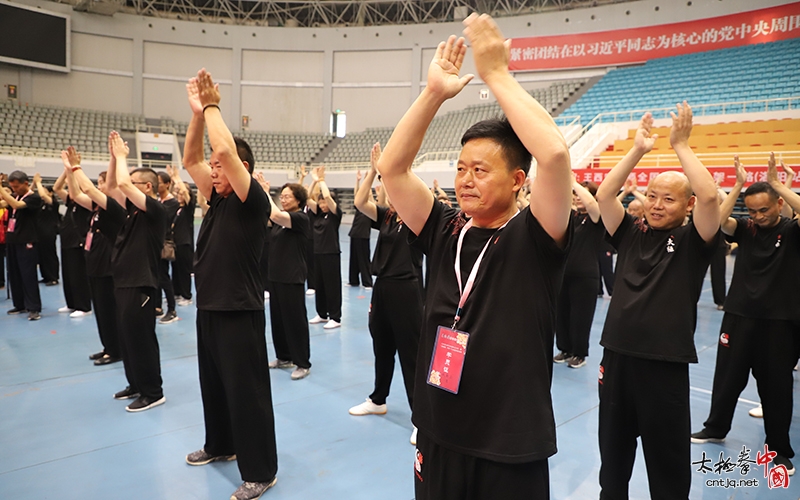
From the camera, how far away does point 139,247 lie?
4.33 meters

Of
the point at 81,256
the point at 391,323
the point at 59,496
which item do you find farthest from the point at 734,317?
the point at 81,256

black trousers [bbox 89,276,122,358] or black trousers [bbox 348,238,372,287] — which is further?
black trousers [bbox 348,238,372,287]

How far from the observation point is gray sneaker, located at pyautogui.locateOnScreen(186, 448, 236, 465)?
11.1ft

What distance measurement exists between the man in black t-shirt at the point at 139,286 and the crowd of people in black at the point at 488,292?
0.7 inches

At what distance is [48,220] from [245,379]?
7407 mm

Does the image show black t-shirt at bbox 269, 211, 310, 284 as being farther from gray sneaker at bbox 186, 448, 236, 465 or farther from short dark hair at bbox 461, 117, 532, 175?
short dark hair at bbox 461, 117, 532, 175

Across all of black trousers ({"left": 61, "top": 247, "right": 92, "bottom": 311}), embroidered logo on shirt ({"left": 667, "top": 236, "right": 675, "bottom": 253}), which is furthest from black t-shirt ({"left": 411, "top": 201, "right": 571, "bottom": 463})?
black trousers ({"left": 61, "top": 247, "right": 92, "bottom": 311})

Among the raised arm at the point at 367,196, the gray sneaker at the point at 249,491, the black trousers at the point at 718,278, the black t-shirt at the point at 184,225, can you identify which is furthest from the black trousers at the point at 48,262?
the black trousers at the point at 718,278

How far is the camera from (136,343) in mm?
4242

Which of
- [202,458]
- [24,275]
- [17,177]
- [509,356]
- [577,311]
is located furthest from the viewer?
[24,275]

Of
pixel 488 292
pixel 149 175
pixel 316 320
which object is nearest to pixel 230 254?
pixel 488 292

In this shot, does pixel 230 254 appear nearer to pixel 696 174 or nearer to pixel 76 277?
pixel 696 174

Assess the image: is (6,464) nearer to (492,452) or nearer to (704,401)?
(492,452)

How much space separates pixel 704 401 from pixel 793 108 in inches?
572
